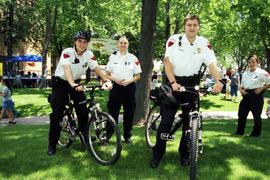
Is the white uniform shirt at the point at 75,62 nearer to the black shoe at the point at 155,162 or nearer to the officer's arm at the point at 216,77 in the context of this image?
the black shoe at the point at 155,162

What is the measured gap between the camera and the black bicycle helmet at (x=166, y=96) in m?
5.99

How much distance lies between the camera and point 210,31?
124ft

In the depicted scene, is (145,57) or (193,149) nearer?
(193,149)

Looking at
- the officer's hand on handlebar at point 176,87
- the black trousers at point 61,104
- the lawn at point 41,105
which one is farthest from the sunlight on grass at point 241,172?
the lawn at point 41,105

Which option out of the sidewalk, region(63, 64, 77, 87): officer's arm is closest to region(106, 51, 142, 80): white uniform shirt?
region(63, 64, 77, 87): officer's arm

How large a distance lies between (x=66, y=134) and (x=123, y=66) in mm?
1591

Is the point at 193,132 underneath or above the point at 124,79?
underneath

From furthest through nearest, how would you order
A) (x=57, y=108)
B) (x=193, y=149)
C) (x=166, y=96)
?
(x=57, y=108), (x=166, y=96), (x=193, y=149)

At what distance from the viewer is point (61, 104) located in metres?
6.95

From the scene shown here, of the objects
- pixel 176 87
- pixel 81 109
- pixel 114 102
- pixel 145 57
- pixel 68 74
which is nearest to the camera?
pixel 176 87

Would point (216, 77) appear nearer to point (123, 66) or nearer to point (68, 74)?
point (68, 74)

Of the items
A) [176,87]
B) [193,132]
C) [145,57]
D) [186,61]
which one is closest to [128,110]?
[186,61]

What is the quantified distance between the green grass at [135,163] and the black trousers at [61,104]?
16.4 inches

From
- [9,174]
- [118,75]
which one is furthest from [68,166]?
[118,75]
